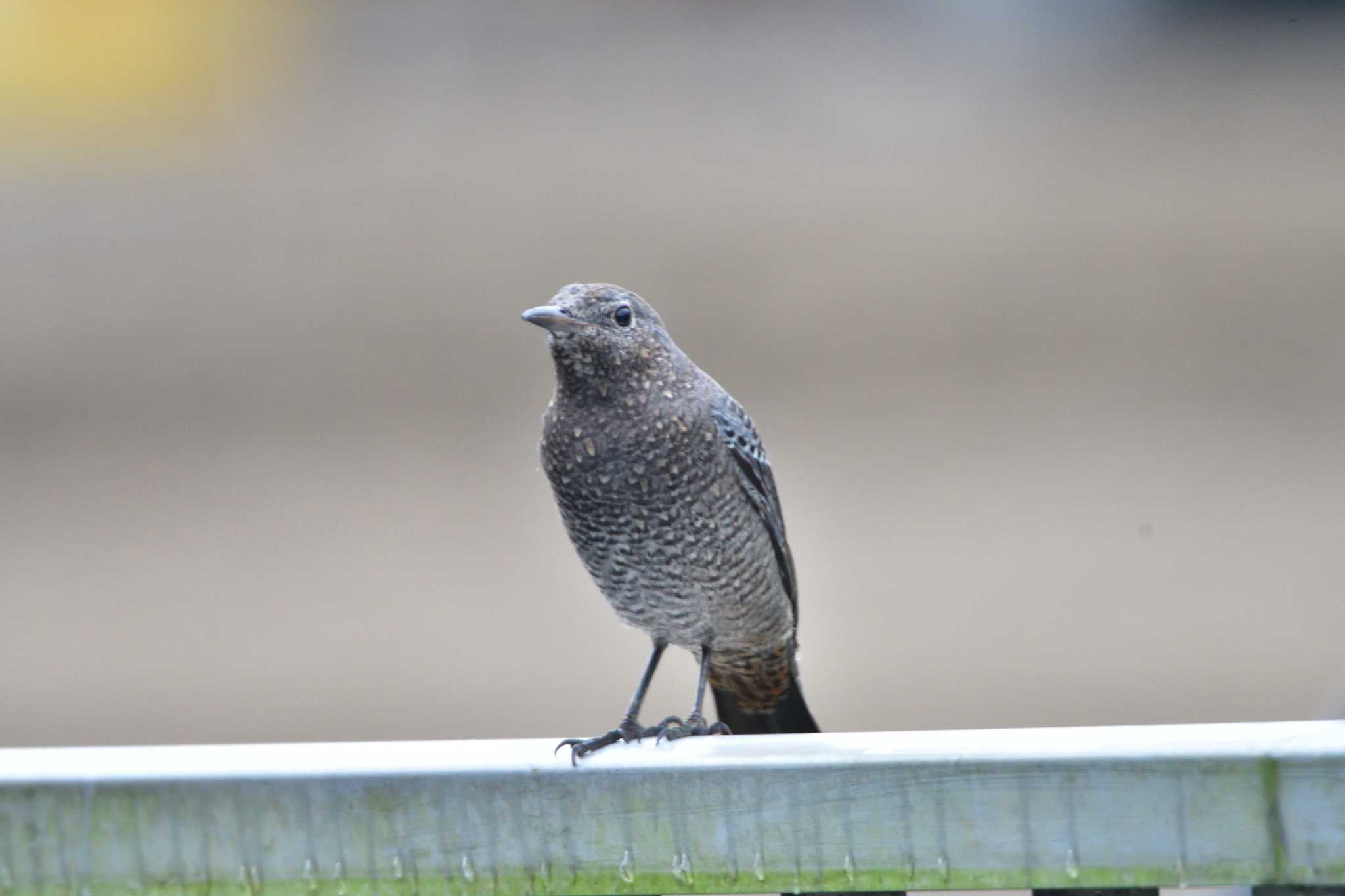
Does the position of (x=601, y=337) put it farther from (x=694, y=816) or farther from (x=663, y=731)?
(x=694, y=816)

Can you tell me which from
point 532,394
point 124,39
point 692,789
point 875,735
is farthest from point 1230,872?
point 124,39

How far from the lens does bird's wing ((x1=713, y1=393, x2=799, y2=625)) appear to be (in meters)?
2.65

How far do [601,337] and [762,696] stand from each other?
905mm

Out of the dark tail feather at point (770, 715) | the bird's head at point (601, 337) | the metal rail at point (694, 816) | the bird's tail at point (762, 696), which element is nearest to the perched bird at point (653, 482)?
the bird's head at point (601, 337)

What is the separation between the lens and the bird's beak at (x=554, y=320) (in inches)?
90.5

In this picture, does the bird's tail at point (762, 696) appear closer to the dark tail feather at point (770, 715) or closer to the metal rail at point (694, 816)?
the dark tail feather at point (770, 715)

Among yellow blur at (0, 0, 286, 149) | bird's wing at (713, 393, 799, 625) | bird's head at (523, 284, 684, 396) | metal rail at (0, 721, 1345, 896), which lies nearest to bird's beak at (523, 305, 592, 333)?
bird's head at (523, 284, 684, 396)

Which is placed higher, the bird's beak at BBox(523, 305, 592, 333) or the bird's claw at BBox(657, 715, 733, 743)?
the bird's beak at BBox(523, 305, 592, 333)

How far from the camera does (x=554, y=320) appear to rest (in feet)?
7.70

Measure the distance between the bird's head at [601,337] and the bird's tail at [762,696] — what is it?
27.0 inches

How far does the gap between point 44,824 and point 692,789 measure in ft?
2.18

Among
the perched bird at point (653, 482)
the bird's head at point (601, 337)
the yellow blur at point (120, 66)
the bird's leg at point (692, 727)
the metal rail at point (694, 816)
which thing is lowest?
the bird's leg at point (692, 727)

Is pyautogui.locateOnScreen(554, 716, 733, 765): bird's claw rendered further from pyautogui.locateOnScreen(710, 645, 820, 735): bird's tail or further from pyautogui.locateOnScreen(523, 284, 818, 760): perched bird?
pyautogui.locateOnScreen(710, 645, 820, 735): bird's tail

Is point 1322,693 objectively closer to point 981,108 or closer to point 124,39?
point 981,108
